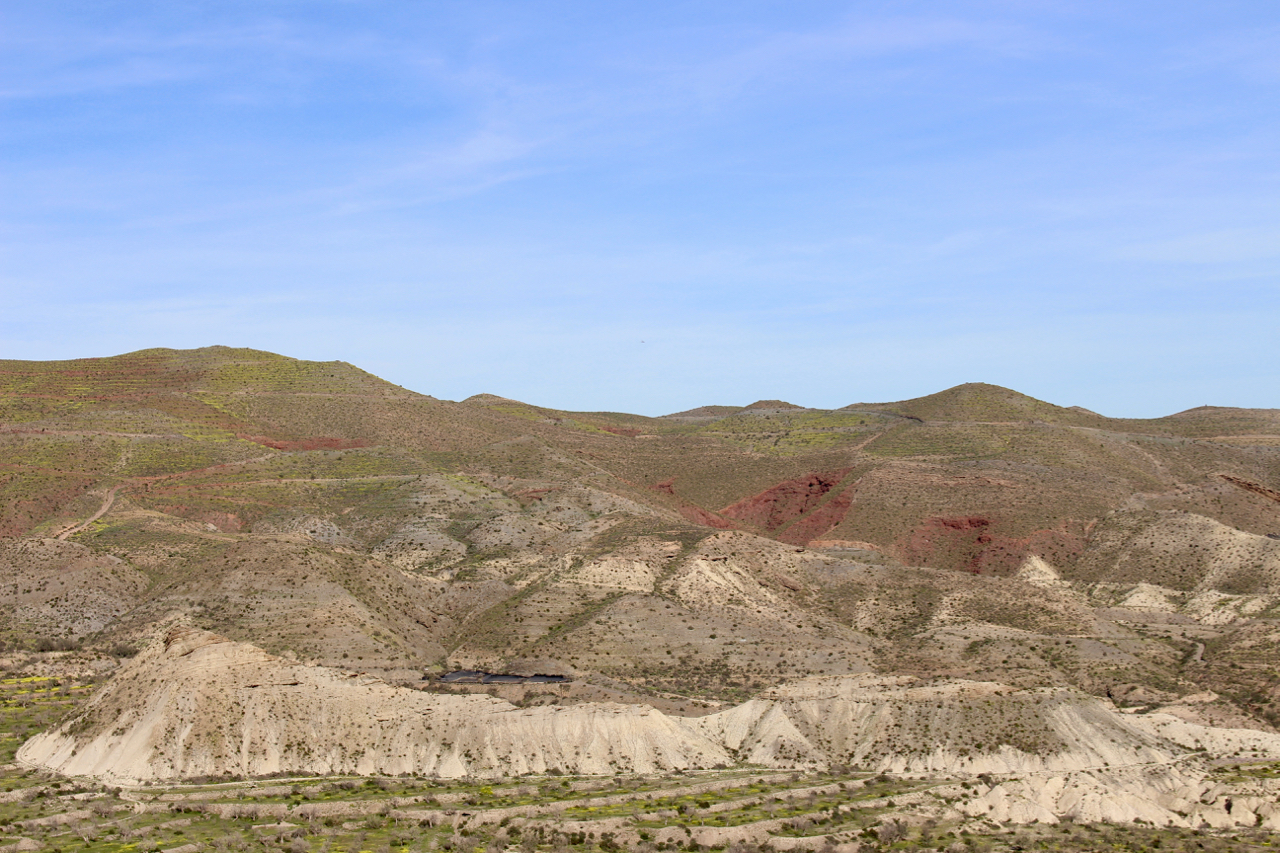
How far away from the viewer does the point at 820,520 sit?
4990 inches

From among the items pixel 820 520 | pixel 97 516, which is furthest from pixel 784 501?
pixel 97 516

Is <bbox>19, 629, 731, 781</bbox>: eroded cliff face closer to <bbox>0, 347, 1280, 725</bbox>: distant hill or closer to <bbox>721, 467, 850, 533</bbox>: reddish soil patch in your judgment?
<bbox>0, 347, 1280, 725</bbox>: distant hill

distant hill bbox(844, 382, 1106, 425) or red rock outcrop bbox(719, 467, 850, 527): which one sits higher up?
distant hill bbox(844, 382, 1106, 425)

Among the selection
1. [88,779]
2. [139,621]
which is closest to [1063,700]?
[88,779]

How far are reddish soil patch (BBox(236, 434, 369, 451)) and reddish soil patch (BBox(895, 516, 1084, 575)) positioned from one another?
59.1m

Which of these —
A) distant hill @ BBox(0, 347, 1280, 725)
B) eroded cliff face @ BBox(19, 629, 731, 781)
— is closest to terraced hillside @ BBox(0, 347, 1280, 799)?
distant hill @ BBox(0, 347, 1280, 725)

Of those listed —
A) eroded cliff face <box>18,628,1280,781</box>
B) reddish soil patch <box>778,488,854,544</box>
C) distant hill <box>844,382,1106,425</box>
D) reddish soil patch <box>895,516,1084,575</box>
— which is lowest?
eroded cliff face <box>18,628,1280,781</box>

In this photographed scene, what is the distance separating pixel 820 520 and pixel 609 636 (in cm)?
4972

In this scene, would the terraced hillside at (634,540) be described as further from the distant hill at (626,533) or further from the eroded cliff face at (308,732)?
the eroded cliff face at (308,732)

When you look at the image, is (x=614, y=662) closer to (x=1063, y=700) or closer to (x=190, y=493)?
(x=1063, y=700)

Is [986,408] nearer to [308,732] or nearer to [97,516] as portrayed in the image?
[97,516]

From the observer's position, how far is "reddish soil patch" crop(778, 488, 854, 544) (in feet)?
408

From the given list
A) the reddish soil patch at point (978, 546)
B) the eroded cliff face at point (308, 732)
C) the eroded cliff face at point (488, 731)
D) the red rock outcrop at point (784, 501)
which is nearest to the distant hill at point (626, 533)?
the reddish soil patch at point (978, 546)

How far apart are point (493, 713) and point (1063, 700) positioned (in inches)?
1167
